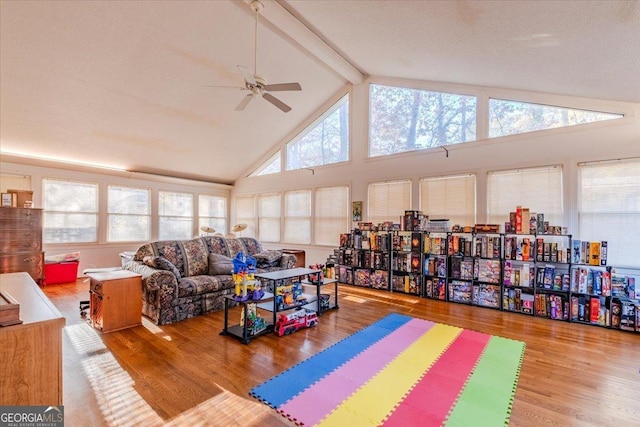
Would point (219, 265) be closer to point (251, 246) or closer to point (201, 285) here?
point (201, 285)

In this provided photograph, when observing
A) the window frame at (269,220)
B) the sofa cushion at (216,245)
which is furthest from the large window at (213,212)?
the sofa cushion at (216,245)

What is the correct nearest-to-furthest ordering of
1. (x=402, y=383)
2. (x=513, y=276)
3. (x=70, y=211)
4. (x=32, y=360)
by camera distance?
(x=32, y=360) < (x=402, y=383) < (x=513, y=276) < (x=70, y=211)

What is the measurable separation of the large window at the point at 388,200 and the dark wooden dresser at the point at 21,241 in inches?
265

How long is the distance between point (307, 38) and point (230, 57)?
1.38 meters

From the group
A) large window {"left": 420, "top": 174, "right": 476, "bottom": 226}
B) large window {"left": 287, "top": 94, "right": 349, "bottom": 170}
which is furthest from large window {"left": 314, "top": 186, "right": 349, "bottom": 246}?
large window {"left": 420, "top": 174, "right": 476, "bottom": 226}

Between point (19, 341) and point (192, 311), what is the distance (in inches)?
118

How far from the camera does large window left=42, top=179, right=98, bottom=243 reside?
6512 mm

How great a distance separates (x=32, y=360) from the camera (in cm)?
136

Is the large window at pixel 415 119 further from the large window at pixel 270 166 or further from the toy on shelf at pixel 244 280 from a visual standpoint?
the toy on shelf at pixel 244 280

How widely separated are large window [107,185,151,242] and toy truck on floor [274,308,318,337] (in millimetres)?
6011

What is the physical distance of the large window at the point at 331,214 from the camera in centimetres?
727

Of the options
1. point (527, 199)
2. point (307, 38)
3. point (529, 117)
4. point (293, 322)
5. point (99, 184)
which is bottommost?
point (293, 322)

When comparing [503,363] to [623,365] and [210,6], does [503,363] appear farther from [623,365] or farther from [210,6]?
[210,6]

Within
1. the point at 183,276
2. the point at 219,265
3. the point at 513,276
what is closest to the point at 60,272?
the point at 183,276
